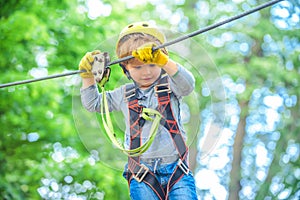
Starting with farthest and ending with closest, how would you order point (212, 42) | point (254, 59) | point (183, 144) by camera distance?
point (212, 42)
point (254, 59)
point (183, 144)

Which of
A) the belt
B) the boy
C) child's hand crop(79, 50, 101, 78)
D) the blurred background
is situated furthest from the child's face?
the blurred background

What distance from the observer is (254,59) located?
5902 mm

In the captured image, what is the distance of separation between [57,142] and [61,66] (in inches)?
22.0

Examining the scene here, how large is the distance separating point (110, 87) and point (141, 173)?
1.10 m

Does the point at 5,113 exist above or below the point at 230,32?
below

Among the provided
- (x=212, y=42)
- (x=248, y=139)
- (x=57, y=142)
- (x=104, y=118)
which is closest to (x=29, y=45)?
(x=57, y=142)

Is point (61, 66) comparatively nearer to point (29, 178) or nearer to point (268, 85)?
point (29, 178)

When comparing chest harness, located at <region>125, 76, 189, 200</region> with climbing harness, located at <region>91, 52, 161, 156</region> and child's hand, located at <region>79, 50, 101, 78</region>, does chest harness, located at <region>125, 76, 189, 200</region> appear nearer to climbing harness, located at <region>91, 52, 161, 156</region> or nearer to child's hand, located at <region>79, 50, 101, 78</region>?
climbing harness, located at <region>91, 52, 161, 156</region>

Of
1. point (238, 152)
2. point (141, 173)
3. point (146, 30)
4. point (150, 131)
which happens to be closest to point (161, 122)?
point (150, 131)

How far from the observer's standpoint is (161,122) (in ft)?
6.08

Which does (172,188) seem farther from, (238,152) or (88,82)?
(238,152)

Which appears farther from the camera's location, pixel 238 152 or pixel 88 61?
pixel 238 152

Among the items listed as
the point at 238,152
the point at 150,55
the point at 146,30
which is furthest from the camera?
the point at 238,152

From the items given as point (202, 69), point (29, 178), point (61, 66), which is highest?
point (61, 66)
